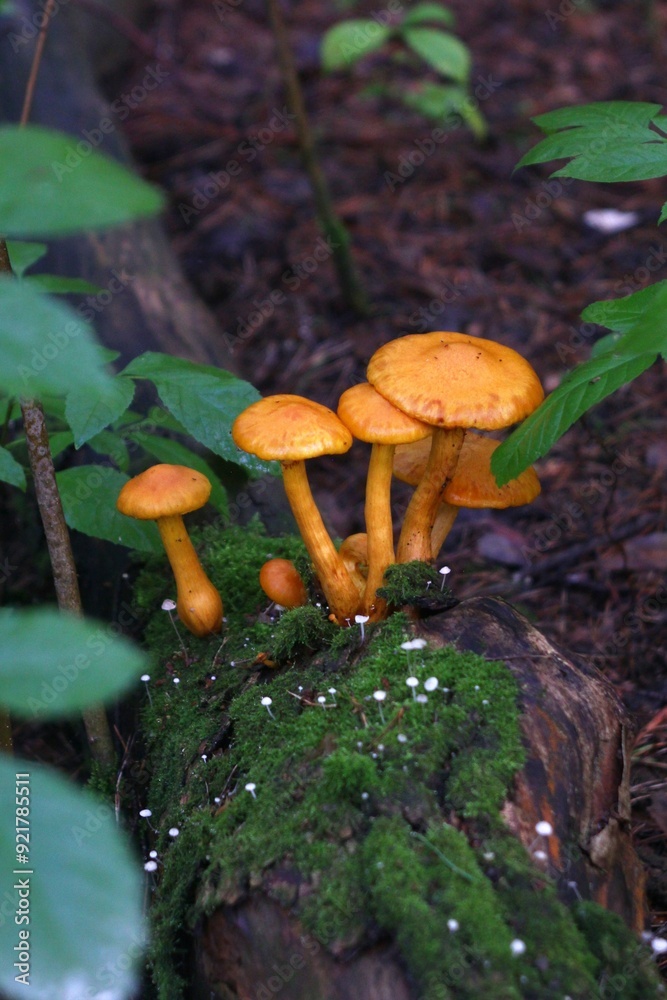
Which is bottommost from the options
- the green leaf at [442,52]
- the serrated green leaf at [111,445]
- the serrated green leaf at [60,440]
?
the serrated green leaf at [111,445]

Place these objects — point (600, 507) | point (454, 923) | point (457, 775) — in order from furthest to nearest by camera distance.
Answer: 1. point (600, 507)
2. point (457, 775)
3. point (454, 923)

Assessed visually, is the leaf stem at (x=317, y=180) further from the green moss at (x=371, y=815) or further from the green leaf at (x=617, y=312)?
the green moss at (x=371, y=815)

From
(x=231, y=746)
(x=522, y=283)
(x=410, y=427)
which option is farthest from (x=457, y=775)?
(x=522, y=283)

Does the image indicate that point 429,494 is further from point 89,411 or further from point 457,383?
point 89,411

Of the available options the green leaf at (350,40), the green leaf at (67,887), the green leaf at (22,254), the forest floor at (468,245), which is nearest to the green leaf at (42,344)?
the green leaf at (67,887)

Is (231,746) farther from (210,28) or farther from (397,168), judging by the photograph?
(210,28)

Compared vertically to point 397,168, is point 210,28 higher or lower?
higher

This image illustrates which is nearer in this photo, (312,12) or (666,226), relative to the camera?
(666,226)
